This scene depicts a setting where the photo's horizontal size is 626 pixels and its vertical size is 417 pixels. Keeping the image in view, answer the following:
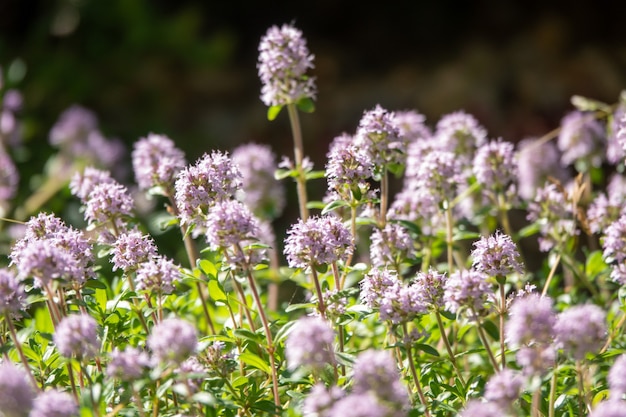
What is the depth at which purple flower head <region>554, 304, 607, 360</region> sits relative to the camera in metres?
1.97

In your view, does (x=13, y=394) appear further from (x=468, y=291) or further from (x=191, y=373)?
(x=468, y=291)

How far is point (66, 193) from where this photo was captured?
174 inches

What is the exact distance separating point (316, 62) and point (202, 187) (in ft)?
23.8

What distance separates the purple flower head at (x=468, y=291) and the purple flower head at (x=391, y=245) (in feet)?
1.95

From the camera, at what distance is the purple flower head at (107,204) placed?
282 cm

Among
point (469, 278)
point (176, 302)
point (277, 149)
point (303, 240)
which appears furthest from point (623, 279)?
point (277, 149)

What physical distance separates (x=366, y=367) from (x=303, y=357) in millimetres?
151

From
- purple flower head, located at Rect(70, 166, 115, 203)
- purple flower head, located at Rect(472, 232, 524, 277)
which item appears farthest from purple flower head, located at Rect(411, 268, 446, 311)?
purple flower head, located at Rect(70, 166, 115, 203)

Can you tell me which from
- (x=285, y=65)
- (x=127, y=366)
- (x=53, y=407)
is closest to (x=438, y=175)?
(x=285, y=65)

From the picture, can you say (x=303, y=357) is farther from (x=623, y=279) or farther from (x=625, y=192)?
(x=625, y=192)

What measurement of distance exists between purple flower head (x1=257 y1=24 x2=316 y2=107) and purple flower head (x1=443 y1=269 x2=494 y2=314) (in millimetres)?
1086

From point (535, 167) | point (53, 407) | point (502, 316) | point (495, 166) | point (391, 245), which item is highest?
point (535, 167)

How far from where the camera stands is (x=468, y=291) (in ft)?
7.23

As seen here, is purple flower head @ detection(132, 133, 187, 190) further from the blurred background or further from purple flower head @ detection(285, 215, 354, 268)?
the blurred background
